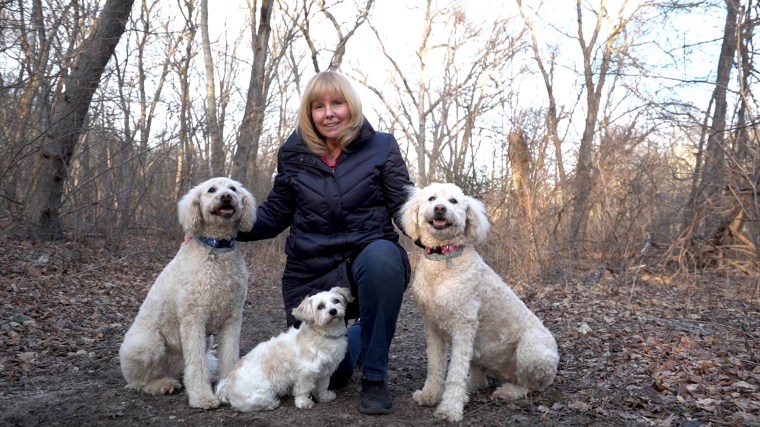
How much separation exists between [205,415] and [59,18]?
241 inches

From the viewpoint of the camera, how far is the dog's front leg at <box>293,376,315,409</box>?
334 centimetres

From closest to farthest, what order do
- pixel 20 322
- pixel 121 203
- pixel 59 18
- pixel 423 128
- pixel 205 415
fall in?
pixel 205 415
pixel 20 322
pixel 59 18
pixel 121 203
pixel 423 128

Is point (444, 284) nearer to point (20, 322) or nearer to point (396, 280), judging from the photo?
point (396, 280)

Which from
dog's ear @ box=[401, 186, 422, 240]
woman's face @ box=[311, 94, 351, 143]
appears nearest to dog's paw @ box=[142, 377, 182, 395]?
dog's ear @ box=[401, 186, 422, 240]

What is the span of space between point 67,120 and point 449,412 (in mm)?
7218

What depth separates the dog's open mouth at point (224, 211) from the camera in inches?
142

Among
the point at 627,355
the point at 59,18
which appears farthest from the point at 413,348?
the point at 59,18

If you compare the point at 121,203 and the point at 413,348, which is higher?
the point at 121,203

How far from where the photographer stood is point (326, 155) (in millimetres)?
3912

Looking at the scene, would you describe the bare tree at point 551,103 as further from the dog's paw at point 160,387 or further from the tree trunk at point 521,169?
the dog's paw at point 160,387

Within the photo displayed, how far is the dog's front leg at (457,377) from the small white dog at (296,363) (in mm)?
685

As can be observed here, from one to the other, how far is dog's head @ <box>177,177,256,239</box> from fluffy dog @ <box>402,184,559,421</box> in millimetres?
1125

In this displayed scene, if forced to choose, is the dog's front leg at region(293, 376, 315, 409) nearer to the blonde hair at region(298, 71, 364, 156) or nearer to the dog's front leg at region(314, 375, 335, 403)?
the dog's front leg at region(314, 375, 335, 403)

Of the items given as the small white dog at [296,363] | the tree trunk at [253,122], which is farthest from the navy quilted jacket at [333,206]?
the tree trunk at [253,122]
